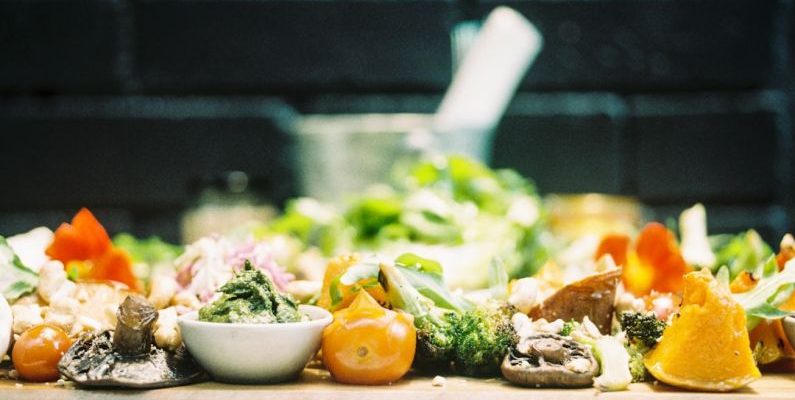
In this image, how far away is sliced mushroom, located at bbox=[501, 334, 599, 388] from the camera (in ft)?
3.17

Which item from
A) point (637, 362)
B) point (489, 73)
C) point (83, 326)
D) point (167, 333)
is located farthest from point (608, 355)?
point (489, 73)

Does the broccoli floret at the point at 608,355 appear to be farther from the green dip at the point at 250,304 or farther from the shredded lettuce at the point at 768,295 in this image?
the green dip at the point at 250,304

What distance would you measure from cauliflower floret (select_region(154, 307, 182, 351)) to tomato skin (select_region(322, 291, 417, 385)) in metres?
0.19

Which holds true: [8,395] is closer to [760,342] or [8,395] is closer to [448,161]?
[760,342]

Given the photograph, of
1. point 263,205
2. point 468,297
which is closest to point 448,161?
point 263,205

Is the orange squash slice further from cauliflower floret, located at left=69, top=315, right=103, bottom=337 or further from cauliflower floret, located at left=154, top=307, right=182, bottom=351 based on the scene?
cauliflower floret, located at left=69, top=315, right=103, bottom=337

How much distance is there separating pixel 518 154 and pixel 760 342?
201 cm

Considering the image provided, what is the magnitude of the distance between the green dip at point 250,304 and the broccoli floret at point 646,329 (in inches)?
16.4

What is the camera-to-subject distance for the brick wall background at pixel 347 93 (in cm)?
296

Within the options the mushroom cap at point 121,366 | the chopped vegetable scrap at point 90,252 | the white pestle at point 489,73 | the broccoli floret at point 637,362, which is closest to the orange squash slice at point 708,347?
the broccoli floret at point 637,362

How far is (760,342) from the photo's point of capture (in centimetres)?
108

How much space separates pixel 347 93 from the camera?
3.02 meters

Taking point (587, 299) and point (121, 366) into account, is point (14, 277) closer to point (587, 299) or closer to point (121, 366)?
point (121, 366)

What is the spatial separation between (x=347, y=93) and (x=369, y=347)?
2.13m
